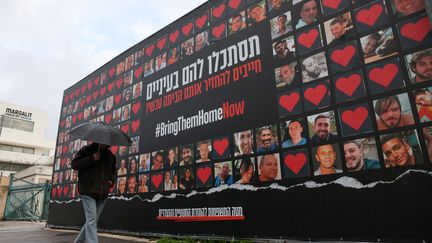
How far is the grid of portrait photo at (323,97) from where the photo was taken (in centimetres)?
378

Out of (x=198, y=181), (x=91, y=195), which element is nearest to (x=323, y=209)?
(x=198, y=181)

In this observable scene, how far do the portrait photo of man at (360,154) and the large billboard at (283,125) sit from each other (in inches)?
0.5

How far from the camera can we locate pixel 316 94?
15.0ft

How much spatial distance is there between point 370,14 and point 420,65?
1.02 m

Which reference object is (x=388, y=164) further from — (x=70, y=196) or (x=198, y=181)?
(x=70, y=196)

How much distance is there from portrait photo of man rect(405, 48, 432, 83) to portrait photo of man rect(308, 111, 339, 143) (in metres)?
1.07

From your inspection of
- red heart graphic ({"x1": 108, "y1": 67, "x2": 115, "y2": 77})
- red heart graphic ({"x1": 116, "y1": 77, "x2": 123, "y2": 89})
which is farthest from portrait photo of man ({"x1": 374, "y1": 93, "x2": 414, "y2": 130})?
red heart graphic ({"x1": 108, "y1": 67, "x2": 115, "y2": 77})

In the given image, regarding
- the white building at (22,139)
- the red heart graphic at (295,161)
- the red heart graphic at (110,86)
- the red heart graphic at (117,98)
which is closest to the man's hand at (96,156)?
the red heart graphic at (295,161)

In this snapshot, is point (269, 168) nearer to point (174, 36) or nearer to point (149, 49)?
point (174, 36)

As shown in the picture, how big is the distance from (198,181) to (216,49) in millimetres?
2679

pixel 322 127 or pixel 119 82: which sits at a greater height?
pixel 119 82

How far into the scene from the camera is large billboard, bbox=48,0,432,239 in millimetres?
3758

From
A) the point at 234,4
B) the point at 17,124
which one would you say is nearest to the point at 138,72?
the point at 234,4

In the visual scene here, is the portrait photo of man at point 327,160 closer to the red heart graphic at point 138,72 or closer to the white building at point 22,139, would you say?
the red heart graphic at point 138,72
